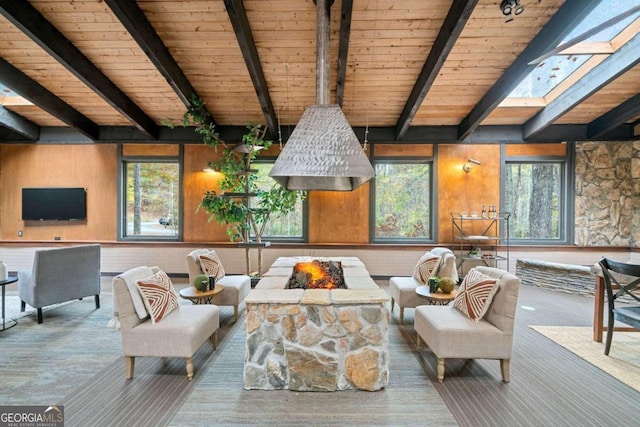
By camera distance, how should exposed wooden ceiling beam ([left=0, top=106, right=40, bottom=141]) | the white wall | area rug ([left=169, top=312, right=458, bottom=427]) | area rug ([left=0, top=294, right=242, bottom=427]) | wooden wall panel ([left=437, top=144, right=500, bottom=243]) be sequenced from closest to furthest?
area rug ([left=169, top=312, right=458, bottom=427])
area rug ([left=0, top=294, right=242, bottom=427])
exposed wooden ceiling beam ([left=0, top=106, right=40, bottom=141])
the white wall
wooden wall panel ([left=437, top=144, right=500, bottom=243])

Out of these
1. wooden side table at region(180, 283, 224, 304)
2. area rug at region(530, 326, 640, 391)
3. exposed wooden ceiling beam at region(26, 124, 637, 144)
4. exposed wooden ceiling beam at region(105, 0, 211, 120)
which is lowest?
area rug at region(530, 326, 640, 391)

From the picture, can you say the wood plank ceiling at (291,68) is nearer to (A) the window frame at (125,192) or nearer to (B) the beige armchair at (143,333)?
(A) the window frame at (125,192)

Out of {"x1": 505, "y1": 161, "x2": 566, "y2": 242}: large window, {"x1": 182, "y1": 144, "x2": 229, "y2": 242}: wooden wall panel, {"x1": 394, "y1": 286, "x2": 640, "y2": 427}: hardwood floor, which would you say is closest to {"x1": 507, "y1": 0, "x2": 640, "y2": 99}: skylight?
{"x1": 505, "y1": 161, "x2": 566, "y2": 242}: large window

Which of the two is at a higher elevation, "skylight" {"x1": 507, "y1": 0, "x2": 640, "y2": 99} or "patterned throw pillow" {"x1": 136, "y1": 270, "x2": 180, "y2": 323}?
"skylight" {"x1": 507, "y1": 0, "x2": 640, "y2": 99}

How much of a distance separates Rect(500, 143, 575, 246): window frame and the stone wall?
0.34 ft

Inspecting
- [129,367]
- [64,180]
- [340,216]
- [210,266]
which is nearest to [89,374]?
[129,367]

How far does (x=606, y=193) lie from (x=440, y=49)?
16.0 ft

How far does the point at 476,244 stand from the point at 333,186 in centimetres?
376

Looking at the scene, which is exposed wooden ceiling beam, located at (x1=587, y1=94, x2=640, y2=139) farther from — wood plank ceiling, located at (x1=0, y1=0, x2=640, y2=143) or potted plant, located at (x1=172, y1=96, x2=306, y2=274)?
potted plant, located at (x1=172, y1=96, x2=306, y2=274)

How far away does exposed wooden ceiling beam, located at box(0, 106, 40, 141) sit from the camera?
18.9 ft

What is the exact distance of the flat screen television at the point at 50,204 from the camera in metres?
6.40

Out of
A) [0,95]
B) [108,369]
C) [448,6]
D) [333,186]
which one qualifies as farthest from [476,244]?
[0,95]

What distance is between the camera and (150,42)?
13.0ft

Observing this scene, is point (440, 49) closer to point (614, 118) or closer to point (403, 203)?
point (403, 203)
